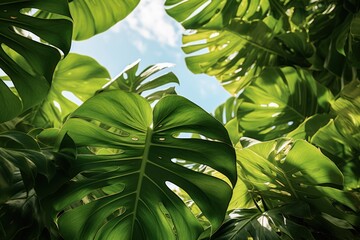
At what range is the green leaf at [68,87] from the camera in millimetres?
1441

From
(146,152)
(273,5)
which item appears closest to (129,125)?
(146,152)

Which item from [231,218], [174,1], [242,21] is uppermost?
[174,1]

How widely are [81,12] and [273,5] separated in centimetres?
80

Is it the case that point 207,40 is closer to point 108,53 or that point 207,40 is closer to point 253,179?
point 108,53

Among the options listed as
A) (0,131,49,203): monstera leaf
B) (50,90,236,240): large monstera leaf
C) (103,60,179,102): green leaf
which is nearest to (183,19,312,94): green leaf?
(103,60,179,102): green leaf

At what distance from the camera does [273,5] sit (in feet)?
5.58

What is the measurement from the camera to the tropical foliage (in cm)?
83

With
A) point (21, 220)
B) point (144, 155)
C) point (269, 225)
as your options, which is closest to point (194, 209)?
point (269, 225)

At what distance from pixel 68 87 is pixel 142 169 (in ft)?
2.19

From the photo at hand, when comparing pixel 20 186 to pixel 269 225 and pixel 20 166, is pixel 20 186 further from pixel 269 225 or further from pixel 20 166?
pixel 269 225

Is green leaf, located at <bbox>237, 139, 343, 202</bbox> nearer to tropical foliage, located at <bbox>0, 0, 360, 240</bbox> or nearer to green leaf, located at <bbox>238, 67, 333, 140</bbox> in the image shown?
tropical foliage, located at <bbox>0, 0, 360, 240</bbox>

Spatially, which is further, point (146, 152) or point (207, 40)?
point (207, 40)

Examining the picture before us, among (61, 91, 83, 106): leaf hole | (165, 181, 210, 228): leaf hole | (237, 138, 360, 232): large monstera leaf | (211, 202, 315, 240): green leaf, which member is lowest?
(165, 181, 210, 228): leaf hole

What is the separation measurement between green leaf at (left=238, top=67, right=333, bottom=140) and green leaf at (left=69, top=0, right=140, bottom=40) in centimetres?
51
